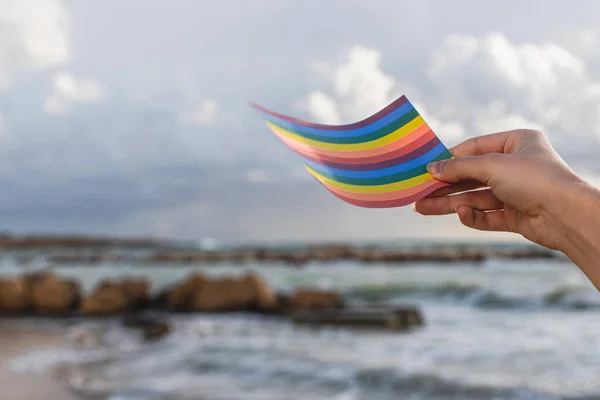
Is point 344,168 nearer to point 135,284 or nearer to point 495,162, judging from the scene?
point 495,162

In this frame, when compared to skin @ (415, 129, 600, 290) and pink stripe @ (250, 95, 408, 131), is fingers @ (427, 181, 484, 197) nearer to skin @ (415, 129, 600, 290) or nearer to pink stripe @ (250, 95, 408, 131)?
skin @ (415, 129, 600, 290)

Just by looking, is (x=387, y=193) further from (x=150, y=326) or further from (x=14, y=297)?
(x=14, y=297)

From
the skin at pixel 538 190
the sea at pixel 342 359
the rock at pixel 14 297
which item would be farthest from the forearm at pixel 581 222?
the rock at pixel 14 297

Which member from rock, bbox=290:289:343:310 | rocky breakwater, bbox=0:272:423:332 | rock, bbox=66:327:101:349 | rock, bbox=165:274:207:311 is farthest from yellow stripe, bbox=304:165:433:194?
rock, bbox=165:274:207:311

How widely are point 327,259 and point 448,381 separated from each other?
849 inches

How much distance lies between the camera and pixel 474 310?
11.7 metres

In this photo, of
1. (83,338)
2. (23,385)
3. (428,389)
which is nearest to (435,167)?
(428,389)

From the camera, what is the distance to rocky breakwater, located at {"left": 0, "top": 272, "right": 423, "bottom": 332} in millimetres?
10656

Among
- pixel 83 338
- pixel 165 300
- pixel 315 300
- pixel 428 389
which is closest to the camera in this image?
pixel 428 389

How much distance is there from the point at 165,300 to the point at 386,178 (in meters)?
10.6

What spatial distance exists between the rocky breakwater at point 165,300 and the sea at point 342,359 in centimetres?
50

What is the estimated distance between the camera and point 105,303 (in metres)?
11.0

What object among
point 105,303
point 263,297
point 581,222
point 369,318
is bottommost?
point 369,318

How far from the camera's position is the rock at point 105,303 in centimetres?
1097
